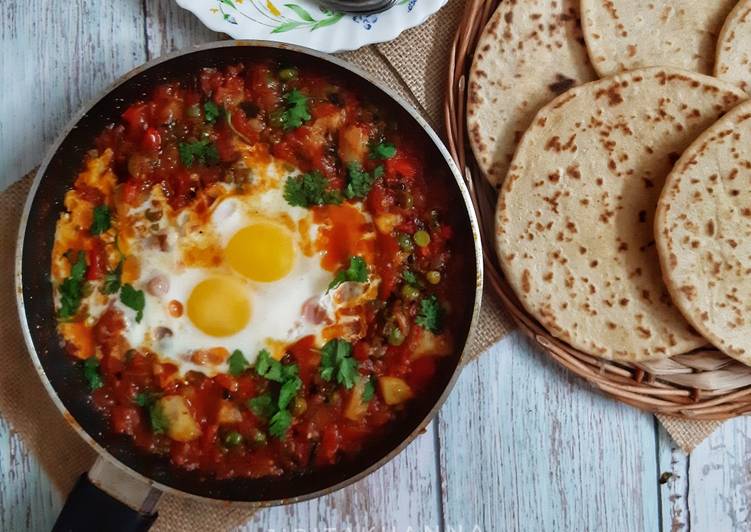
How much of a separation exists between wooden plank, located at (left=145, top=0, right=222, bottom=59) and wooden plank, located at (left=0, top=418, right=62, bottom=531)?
2338 mm

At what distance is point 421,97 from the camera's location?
3.82 m

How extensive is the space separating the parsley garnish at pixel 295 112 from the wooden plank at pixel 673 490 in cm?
276

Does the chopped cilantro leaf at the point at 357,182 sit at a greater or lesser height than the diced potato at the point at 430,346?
greater

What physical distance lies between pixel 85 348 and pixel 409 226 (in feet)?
5.87

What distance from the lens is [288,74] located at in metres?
3.58

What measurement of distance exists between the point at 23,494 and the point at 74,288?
1227 mm

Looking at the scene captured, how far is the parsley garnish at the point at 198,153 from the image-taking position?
3.53 meters

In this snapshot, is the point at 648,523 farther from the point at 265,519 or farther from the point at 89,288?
the point at 89,288

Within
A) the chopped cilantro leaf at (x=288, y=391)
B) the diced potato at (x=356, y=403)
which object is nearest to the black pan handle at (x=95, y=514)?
the chopped cilantro leaf at (x=288, y=391)

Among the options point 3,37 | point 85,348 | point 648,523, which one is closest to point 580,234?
point 648,523

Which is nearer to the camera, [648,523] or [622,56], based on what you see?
[622,56]

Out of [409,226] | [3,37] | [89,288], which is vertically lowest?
[89,288]

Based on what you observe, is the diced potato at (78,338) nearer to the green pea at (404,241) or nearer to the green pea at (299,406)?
the green pea at (299,406)

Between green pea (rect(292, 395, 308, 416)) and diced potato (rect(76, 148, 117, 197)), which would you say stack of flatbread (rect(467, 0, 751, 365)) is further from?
diced potato (rect(76, 148, 117, 197))
